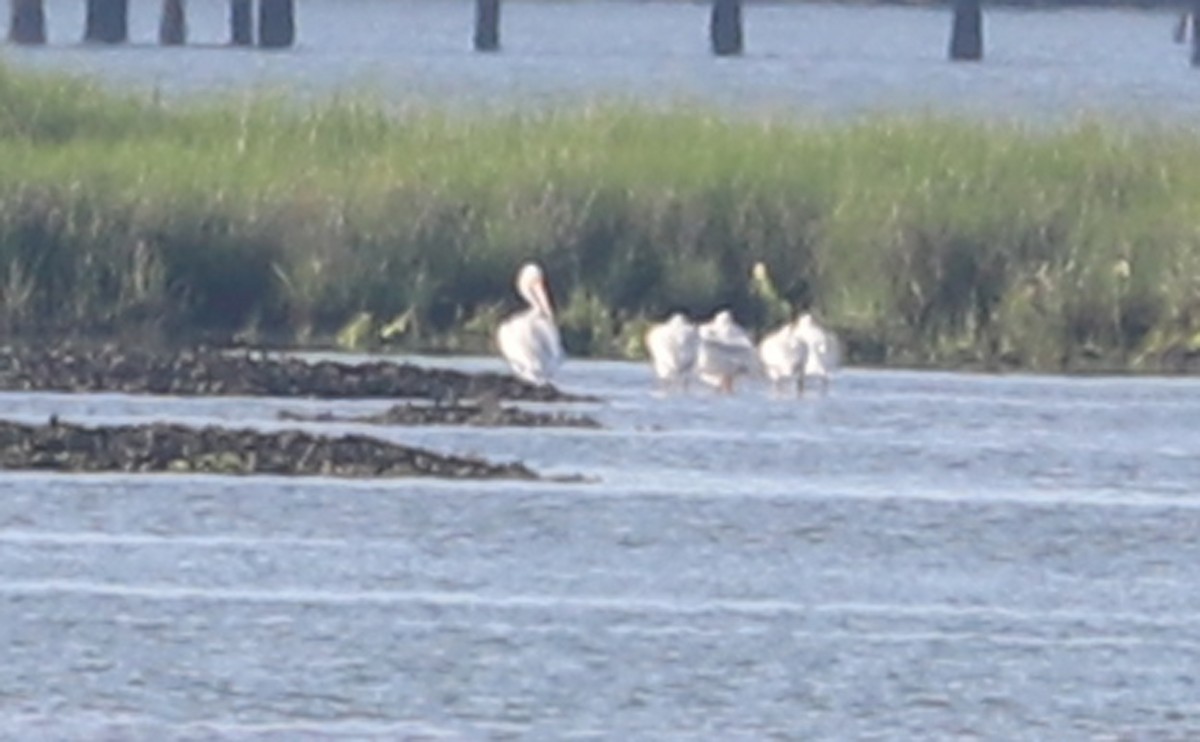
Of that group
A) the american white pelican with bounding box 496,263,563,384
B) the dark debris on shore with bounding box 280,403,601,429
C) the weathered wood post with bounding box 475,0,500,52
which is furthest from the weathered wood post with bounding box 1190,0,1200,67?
the dark debris on shore with bounding box 280,403,601,429

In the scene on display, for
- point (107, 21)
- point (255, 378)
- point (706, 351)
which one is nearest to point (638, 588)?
point (706, 351)

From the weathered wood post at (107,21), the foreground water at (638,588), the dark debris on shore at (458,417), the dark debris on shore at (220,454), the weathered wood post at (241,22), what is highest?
the foreground water at (638,588)

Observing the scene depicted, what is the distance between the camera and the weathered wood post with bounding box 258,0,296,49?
6319 centimetres

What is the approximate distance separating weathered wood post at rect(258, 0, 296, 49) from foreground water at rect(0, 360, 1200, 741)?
42.7 metres

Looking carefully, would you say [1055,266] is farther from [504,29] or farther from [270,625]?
[504,29]

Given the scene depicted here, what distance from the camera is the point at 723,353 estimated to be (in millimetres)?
20969

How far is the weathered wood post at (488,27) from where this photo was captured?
220 ft

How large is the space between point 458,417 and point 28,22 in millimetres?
41066

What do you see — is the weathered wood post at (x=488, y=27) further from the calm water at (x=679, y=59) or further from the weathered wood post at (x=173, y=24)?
the weathered wood post at (x=173, y=24)

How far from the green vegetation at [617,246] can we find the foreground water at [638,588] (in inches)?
118

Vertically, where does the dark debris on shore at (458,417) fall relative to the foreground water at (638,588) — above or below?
below

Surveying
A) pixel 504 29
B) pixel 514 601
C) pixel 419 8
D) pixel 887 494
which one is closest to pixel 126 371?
pixel 887 494

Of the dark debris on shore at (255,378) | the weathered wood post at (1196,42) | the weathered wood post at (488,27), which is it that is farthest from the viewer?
the weathered wood post at (1196,42)

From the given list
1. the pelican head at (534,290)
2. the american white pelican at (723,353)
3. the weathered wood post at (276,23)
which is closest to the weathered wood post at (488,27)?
the weathered wood post at (276,23)
